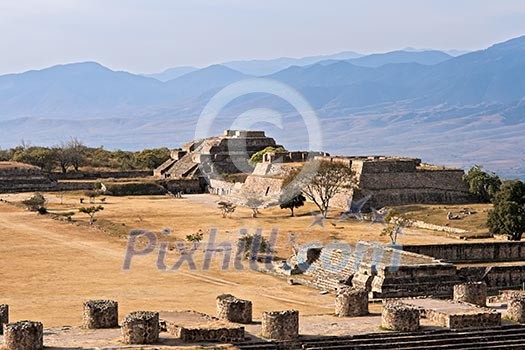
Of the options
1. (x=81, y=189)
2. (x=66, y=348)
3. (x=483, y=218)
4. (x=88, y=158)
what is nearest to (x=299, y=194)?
(x=483, y=218)

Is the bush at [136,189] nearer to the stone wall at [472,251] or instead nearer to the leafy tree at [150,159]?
the leafy tree at [150,159]

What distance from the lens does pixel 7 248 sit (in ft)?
160

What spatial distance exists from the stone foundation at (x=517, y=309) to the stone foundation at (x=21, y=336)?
11.8m

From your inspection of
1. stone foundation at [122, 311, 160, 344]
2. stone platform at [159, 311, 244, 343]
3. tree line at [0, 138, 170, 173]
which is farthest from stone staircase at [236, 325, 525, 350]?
tree line at [0, 138, 170, 173]

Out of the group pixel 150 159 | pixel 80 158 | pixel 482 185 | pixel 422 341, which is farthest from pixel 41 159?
pixel 422 341

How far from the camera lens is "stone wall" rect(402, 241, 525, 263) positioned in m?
39.8

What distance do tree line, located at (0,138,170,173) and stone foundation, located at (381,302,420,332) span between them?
275ft

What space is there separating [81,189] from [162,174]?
41.5 ft

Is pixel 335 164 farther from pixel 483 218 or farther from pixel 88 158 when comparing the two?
pixel 88 158

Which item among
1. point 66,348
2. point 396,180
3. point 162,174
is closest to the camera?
point 66,348

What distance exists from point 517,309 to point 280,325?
6.56 meters

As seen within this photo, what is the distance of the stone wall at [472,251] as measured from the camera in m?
39.8

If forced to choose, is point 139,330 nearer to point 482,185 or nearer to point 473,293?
point 473,293

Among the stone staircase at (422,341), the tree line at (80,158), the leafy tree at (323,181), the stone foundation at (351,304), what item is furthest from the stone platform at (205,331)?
the tree line at (80,158)
